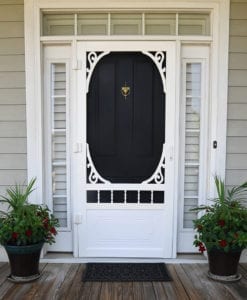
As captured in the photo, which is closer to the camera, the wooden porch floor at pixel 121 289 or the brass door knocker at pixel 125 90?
the wooden porch floor at pixel 121 289

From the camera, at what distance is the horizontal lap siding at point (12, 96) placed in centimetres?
286

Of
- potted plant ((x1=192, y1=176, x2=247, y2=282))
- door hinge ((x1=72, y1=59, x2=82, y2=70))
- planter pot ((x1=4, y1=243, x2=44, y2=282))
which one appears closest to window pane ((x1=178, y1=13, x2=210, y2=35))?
door hinge ((x1=72, y1=59, x2=82, y2=70))

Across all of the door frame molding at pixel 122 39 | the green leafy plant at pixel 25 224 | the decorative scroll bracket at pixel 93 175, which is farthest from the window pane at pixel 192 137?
the green leafy plant at pixel 25 224

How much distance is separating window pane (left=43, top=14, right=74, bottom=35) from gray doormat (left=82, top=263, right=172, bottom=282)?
209cm

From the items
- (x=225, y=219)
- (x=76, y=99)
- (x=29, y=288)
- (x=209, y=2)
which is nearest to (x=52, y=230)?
(x=29, y=288)

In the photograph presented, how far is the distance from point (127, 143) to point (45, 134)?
750mm

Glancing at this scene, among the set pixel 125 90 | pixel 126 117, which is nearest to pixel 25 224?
pixel 126 117

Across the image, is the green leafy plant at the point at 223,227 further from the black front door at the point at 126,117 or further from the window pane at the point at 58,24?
the window pane at the point at 58,24

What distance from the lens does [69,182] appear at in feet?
9.94

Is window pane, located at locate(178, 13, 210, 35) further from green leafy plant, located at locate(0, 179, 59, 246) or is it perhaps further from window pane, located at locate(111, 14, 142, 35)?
green leafy plant, located at locate(0, 179, 59, 246)

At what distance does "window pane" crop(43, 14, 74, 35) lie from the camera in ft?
9.62

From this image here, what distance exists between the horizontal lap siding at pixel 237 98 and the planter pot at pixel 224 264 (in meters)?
0.66

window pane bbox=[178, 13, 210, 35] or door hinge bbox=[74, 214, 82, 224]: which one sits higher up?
window pane bbox=[178, 13, 210, 35]

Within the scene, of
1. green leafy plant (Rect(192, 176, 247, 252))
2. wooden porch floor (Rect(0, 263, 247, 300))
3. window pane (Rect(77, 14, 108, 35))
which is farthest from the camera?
window pane (Rect(77, 14, 108, 35))
